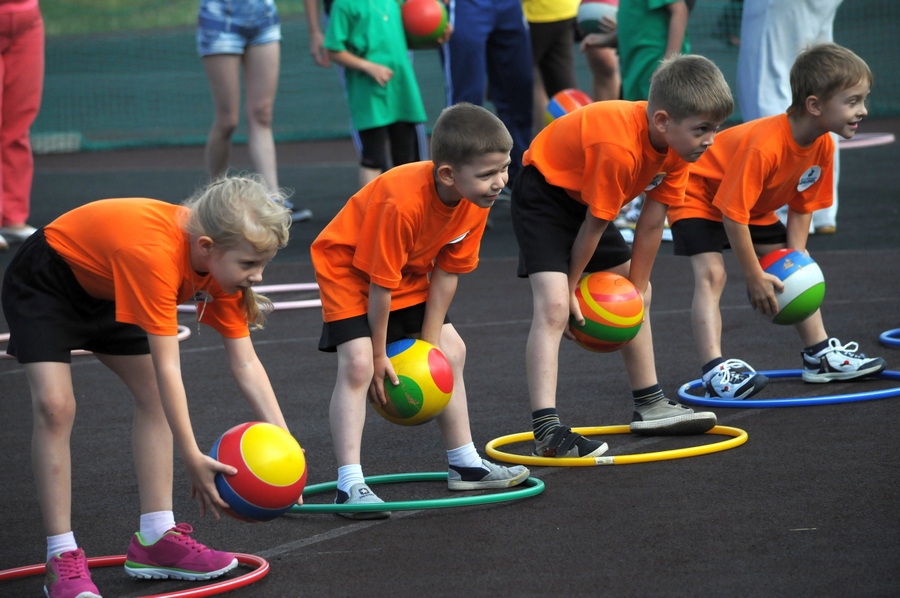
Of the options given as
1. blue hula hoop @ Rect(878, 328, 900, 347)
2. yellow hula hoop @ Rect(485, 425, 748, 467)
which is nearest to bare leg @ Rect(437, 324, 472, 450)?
yellow hula hoop @ Rect(485, 425, 748, 467)

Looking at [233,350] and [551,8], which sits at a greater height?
[551,8]

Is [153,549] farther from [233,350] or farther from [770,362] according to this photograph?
[770,362]

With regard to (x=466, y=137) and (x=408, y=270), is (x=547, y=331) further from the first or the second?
(x=466, y=137)

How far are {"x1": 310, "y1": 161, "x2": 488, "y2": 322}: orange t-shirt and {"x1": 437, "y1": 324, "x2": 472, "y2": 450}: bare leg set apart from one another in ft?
0.68

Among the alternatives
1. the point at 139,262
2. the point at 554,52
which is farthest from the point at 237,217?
Answer: the point at 554,52

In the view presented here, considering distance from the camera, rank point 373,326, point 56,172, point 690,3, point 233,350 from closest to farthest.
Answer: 1. point 233,350
2. point 373,326
3. point 690,3
4. point 56,172

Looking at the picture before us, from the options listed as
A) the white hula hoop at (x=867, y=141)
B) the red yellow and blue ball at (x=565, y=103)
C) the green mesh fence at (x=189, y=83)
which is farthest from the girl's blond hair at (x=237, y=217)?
the green mesh fence at (x=189, y=83)

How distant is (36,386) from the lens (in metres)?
3.78

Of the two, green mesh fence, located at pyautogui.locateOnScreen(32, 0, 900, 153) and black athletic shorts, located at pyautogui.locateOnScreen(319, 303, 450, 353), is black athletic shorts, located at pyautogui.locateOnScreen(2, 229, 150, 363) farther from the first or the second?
green mesh fence, located at pyautogui.locateOnScreen(32, 0, 900, 153)

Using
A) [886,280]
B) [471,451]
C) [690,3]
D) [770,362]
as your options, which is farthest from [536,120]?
[471,451]

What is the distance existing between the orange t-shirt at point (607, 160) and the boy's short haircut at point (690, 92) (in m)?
0.14

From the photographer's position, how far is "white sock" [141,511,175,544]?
153 inches

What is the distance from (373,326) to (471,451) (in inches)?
24.9

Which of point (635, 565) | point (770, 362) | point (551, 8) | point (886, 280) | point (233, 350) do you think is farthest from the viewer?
point (551, 8)
